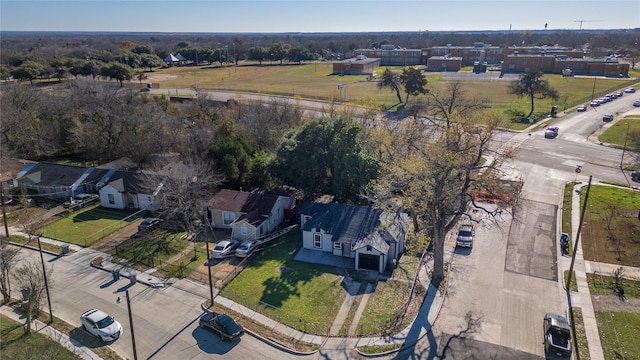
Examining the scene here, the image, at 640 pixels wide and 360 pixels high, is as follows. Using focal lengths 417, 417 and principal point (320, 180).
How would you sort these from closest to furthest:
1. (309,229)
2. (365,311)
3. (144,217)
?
(365,311) < (309,229) < (144,217)

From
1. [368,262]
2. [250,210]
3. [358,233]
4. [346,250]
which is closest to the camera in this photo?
[368,262]

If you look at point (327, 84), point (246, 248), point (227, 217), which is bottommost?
point (246, 248)

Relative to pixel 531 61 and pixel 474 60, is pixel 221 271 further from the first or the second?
pixel 474 60

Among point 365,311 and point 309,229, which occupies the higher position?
point 309,229

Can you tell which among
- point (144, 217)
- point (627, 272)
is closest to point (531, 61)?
point (627, 272)

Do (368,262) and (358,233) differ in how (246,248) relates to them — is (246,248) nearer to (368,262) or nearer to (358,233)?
(358,233)

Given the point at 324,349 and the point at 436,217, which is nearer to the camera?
the point at 324,349

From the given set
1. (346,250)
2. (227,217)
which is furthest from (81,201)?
(346,250)
